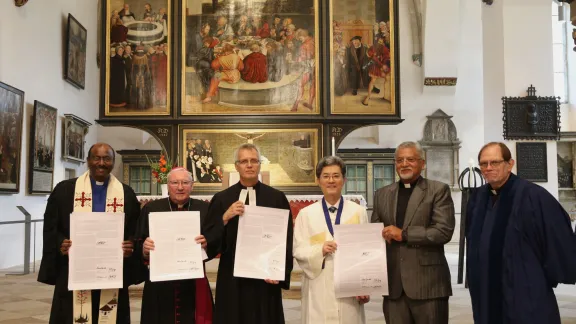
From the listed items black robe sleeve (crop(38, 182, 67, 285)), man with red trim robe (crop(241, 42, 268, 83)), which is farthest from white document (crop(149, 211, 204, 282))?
man with red trim robe (crop(241, 42, 268, 83))

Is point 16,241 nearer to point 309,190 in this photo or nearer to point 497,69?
point 309,190

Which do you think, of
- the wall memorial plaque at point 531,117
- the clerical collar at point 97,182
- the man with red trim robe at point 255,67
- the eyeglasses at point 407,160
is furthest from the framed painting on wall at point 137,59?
the wall memorial plaque at point 531,117

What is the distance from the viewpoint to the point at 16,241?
12.6 metres

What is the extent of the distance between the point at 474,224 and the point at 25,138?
38.8 ft

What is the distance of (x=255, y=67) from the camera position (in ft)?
36.6

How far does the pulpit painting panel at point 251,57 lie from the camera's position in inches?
434

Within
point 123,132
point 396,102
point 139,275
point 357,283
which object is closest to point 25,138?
point 123,132

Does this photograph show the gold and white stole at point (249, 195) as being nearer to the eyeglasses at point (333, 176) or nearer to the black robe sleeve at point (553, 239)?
the eyeglasses at point (333, 176)

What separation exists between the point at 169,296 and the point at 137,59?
7723 millimetres

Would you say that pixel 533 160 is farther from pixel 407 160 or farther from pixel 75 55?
pixel 407 160

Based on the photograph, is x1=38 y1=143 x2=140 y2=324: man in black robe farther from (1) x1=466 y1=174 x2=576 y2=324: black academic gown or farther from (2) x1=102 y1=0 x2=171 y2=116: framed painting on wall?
(2) x1=102 y1=0 x2=171 y2=116: framed painting on wall

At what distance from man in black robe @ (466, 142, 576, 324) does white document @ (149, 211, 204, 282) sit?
6.00 ft

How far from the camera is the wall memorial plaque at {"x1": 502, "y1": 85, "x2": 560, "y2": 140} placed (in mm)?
18547

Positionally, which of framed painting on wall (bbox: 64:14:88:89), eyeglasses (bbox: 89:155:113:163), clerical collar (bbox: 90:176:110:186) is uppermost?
framed painting on wall (bbox: 64:14:88:89)
